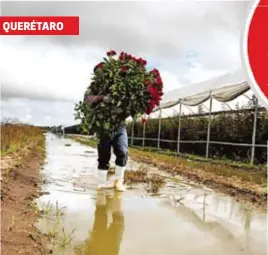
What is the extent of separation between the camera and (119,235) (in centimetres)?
238

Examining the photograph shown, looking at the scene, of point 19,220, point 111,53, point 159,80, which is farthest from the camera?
point 111,53

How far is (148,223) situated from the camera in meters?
2.72

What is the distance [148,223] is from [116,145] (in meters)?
1.12

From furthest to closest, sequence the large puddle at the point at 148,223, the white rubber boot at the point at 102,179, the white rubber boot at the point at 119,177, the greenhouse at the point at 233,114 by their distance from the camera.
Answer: the greenhouse at the point at 233,114
the white rubber boot at the point at 102,179
the white rubber boot at the point at 119,177
the large puddle at the point at 148,223

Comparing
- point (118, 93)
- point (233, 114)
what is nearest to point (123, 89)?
point (118, 93)

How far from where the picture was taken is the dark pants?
363 centimetres

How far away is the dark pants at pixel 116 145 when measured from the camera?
3.63 metres

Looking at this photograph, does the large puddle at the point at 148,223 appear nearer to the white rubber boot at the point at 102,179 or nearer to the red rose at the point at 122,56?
the white rubber boot at the point at 102,179

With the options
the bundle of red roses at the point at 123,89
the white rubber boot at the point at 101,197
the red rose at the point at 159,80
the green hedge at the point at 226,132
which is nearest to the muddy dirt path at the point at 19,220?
the white rubber boot at the point at 101,197

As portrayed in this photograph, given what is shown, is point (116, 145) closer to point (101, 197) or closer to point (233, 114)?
point (101, 197)

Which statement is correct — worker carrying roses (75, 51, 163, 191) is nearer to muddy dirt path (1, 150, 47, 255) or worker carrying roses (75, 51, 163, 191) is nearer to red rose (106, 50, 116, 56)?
red rose (106, 50, 116, 56)

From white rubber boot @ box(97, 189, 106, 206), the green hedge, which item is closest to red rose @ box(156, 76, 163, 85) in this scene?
white rubber boot @ box(97, 189, 106, 206)

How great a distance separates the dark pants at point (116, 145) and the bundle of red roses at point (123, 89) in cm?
43

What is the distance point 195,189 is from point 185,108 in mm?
9203
